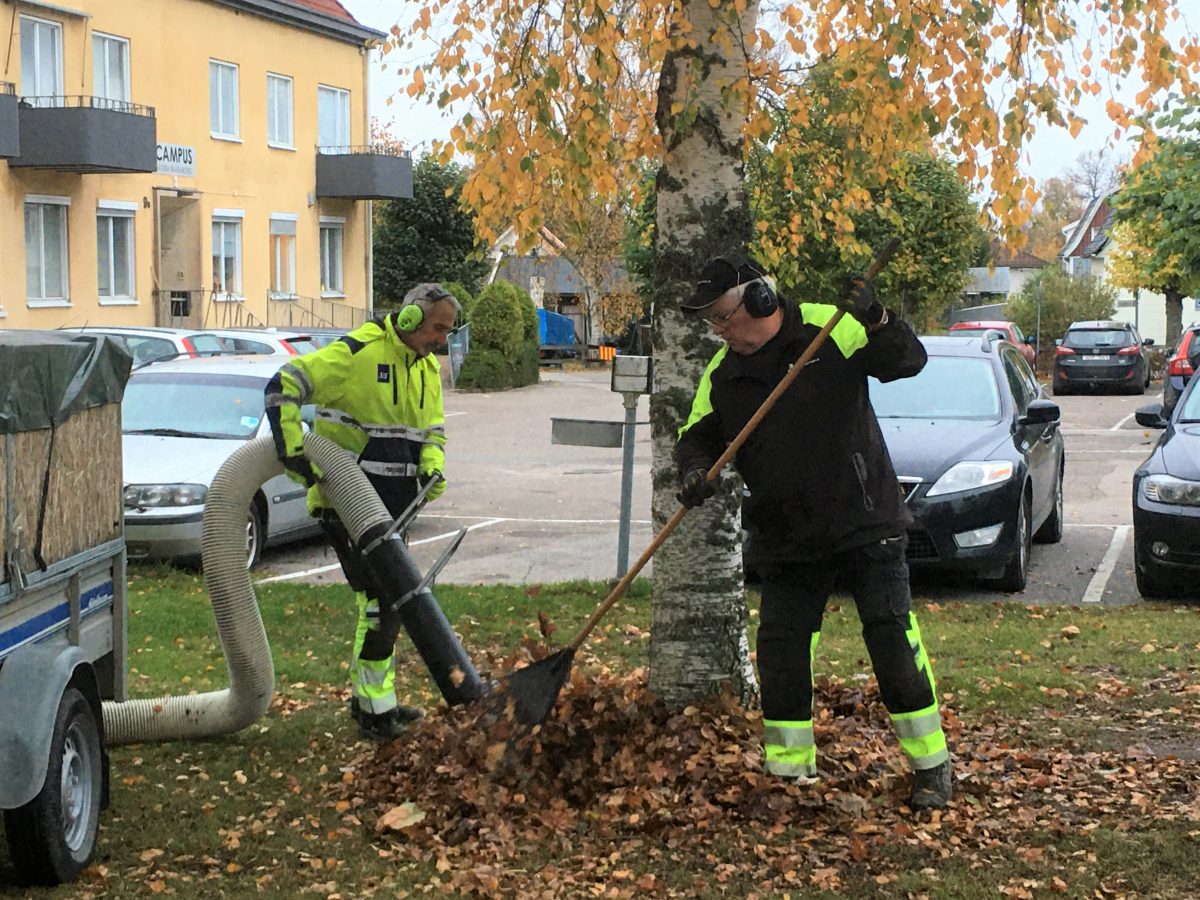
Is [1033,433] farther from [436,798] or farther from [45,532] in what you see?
[45,532]

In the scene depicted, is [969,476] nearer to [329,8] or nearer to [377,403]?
[377,403]

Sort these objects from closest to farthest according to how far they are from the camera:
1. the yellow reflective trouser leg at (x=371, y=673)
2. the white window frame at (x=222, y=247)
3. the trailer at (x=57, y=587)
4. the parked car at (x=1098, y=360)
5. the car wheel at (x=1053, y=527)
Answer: the trailer at (x=57, y=587) → the yellow reflective trouser leg at (x=371, y=673) → the car wheel at (x=1053, y=527) → the white window frame at (x=222, y=247) → the parked car at (x=1098, y=360)

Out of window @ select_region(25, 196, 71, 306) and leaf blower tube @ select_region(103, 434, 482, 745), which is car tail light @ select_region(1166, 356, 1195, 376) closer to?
window @ select_region(25, 196, 71, 306)

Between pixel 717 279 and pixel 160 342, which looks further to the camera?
pixel 160 342

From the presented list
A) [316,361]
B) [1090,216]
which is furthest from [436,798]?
[1090,216]

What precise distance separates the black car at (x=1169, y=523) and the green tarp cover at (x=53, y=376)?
651 centimetres

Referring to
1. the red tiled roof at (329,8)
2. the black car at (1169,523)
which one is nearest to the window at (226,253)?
the red tiled roof at (329,8)

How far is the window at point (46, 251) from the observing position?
2717cm

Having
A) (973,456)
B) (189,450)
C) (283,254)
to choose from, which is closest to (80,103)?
(283,254)

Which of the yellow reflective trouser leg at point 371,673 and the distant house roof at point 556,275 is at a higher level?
the distant house roof at point 556,275

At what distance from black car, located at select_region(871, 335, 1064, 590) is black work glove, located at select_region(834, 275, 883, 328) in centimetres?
457

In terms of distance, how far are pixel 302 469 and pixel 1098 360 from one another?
102 feet

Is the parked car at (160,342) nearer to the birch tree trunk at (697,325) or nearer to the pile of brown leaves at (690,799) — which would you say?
the birch tree trunk at (697,325)

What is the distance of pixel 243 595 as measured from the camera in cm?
650
